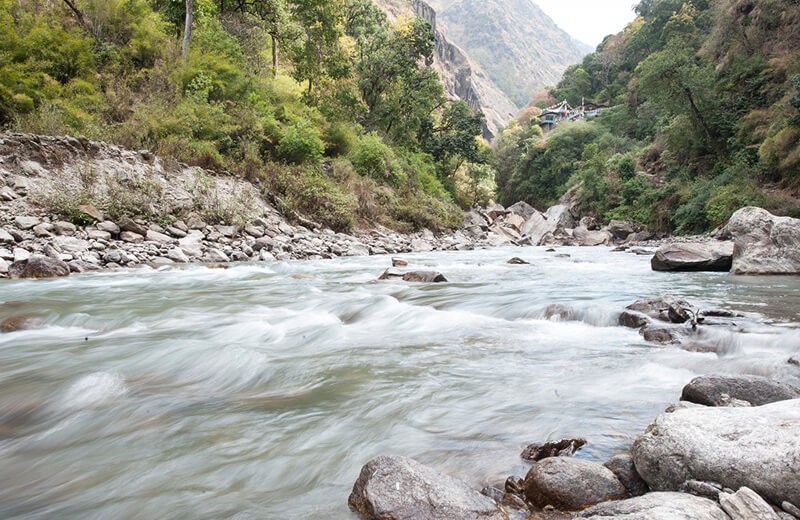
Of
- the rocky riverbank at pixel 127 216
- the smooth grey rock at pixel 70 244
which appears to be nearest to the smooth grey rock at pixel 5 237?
the rocky riverbank at pixel 127 216

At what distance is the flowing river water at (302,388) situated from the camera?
213cm

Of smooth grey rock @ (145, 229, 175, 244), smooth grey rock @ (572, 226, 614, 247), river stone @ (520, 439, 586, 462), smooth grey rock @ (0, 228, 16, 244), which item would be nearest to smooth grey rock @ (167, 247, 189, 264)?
smooth grey rock @ (145, 229, 175, 244)

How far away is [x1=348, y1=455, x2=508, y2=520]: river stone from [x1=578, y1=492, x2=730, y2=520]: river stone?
374 mm

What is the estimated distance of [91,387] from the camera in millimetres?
3314

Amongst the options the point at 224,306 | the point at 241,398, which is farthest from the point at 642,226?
the point at 241,398

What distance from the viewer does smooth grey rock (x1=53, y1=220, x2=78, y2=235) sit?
9.20 m

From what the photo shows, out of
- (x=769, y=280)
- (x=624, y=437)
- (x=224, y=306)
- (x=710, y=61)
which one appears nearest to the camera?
(x=624, y=437)

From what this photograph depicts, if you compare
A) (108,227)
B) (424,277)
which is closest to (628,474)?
(424,277)

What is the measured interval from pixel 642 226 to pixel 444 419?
2532 cm

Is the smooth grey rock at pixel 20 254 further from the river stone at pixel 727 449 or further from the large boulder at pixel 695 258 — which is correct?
the large boulder at pixel 695 258

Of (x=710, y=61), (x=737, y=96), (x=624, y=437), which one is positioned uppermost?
(x=710, y=61)

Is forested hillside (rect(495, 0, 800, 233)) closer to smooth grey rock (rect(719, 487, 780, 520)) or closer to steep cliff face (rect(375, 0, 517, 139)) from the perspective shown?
smooth grey rock (rect(719, 487, 780, 520))

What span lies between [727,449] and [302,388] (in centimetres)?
259

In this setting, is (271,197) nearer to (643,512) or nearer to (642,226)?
(643,512)
